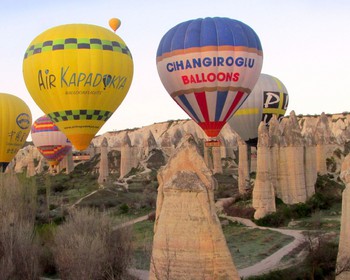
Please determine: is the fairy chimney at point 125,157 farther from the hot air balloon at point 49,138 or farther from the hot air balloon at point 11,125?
the hot air balloon at point 11,125

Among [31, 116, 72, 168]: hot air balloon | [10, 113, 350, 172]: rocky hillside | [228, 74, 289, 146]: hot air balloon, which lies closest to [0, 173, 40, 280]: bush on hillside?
[228, 74, 289, 146]: hot air balloon

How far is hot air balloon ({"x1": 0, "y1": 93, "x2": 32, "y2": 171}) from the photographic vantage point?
1599 inches

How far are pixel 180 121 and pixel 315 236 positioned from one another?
108414 mm

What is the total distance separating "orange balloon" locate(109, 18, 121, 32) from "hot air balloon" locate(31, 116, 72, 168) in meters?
29.8

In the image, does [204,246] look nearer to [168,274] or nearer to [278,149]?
[168,274]

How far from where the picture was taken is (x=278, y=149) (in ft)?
125

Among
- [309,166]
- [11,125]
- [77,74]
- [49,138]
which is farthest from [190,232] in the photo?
[49,138]

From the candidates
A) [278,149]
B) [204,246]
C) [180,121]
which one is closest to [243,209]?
[278,149]

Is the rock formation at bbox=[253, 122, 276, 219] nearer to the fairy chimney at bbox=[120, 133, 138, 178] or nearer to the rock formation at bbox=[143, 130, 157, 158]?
the fairy chimney at bbox=[120, 133, 138, 178]

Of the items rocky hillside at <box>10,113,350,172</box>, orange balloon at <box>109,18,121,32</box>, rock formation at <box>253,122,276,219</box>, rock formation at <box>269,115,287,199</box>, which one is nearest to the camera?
orange balloon at <box>109,18,121,32</box>

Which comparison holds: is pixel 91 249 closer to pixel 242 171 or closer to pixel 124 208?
pixel 124 208

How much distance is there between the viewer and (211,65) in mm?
29828

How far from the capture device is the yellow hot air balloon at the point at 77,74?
27.6 metres

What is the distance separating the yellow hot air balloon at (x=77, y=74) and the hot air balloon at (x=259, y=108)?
18.5 metres
